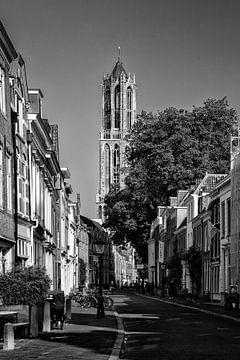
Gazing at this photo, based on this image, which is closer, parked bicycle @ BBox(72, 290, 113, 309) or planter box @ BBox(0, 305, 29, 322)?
planter box @ BBox(0, 305, 29, 322)

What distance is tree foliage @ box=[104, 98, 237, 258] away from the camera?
72.8 meters

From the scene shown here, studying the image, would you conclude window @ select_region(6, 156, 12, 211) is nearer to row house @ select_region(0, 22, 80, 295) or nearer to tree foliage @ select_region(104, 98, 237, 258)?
row house @ select_region(0, 22, 80, 295)

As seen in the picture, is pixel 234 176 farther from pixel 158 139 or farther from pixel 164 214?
pixel 164 214

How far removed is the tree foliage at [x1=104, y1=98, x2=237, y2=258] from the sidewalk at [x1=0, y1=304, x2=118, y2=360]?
47863mm

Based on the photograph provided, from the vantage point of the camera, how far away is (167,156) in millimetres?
72500

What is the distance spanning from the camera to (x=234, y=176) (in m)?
47.2

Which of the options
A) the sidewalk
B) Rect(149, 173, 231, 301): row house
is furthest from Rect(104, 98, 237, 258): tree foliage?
the sidewalk

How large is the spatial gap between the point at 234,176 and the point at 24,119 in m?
18.6

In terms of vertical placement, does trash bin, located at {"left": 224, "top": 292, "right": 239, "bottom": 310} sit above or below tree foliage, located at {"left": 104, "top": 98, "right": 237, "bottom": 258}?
below

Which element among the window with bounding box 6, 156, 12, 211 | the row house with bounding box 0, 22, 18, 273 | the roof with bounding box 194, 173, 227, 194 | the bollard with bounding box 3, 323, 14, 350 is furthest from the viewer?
the roof with bounding box 194, 173, 227, 194

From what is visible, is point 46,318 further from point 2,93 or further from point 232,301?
point 232,301

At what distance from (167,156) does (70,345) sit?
54.6m

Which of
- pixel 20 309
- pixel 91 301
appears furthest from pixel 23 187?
pixel 91 301

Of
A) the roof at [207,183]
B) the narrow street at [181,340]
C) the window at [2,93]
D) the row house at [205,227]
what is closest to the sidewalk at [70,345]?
the narrow street at [181,340]
